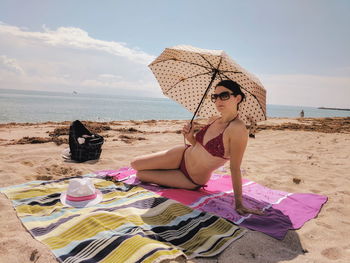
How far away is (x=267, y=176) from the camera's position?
216 inches

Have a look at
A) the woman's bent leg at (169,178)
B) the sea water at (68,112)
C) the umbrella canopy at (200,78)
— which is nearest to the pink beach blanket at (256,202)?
the woman's bent leg at (169,178)

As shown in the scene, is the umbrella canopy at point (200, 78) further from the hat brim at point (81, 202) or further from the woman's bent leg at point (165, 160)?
the hat brim at point (81, 202)

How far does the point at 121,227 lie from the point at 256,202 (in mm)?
2362

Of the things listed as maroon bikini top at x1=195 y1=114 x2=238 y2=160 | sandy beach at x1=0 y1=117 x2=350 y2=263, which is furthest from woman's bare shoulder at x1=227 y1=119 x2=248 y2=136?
sandy beach at x1=0 y1=117 x2=350 y2=263

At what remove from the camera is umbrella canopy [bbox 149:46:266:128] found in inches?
144

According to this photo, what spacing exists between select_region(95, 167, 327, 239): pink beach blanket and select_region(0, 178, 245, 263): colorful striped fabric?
299 mm

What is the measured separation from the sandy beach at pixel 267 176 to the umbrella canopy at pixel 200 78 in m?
1.81

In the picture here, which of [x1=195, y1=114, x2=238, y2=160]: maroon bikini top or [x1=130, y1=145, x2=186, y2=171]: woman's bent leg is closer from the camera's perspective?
[x1=195, y1=114, x2=238, y2=160]: maroon bikini top

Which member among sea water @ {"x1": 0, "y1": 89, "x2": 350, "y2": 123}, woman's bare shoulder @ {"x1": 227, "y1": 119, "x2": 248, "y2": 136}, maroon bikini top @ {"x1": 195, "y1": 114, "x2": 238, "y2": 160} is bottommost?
sea water @ {"x1": 0, "y1": 89, "x2": 350, "y2": 123}

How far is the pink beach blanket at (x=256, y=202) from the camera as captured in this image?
328cm

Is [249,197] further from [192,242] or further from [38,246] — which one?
[38,246]

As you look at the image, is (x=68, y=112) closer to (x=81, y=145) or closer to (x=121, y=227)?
(x=81, y=145)

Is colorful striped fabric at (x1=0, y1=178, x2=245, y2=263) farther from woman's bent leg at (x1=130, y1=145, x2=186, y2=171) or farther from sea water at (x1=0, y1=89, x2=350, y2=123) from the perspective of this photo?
sea water at (x1=0, y1=89, x2=350, y2=123)

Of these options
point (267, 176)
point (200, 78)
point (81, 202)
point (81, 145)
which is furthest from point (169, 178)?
point (81, 145)
